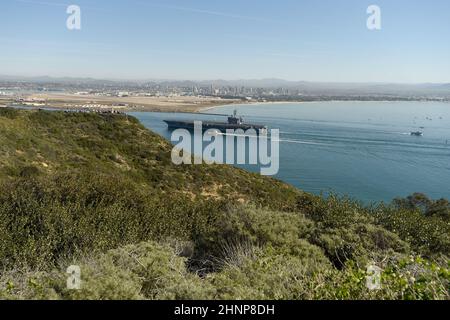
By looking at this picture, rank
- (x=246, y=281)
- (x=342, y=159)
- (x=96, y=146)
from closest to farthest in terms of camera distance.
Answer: (x=246, y=281) < (x=96, y=146) < (x=342, y=159)

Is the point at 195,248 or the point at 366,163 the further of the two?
Result: the point at 366,163

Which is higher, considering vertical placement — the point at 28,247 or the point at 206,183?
the point at 28,247

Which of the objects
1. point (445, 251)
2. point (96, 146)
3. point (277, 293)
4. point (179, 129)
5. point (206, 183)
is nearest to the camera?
point (277, 293)

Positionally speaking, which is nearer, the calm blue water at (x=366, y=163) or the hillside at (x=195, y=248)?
the hillside at (x=195, y=248)

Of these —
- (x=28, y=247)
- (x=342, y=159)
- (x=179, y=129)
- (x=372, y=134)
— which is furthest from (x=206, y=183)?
(x=372, y=134)

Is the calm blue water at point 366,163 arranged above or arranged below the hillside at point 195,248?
below

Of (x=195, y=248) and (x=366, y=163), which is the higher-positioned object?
(x=195, y=248)

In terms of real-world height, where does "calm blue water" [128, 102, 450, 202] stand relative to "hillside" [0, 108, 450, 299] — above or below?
below

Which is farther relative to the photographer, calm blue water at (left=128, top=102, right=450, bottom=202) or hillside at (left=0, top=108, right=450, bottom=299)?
calm blue water at (left=128, top=102, right=450, bottom=202)

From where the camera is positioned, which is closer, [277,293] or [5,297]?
[5,297]
